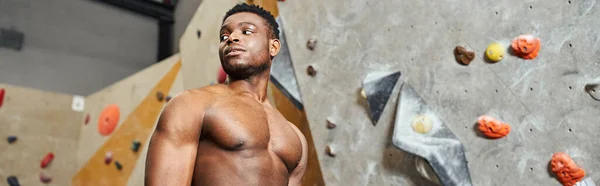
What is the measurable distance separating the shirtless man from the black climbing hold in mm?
742

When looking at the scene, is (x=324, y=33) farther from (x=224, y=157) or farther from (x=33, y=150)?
(x=33, y=150)

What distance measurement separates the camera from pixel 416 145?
225 centimetres

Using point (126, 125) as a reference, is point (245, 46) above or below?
above

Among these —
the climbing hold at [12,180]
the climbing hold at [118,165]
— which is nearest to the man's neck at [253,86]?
the climbing hold at [118,165]

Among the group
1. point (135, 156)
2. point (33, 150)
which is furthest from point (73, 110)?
point (135, 156)

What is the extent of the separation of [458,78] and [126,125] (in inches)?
111

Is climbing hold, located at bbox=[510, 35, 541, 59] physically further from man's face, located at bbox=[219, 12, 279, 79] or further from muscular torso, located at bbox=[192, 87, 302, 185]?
muscular torso, located at bbox=[192, 87, 302, 185]

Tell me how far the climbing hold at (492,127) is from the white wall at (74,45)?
3.97 metres

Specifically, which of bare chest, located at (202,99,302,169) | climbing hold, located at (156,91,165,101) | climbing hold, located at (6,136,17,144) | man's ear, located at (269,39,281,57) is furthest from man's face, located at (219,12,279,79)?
climbing hold, located at (6,136,17,144)

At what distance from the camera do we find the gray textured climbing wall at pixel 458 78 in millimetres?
2049

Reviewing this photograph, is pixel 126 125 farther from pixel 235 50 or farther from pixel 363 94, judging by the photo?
pixel 235 50

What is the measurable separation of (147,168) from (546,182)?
1.33 metres

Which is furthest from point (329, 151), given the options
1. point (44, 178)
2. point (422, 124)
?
point (44, 178)

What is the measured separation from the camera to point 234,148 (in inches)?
61.5
